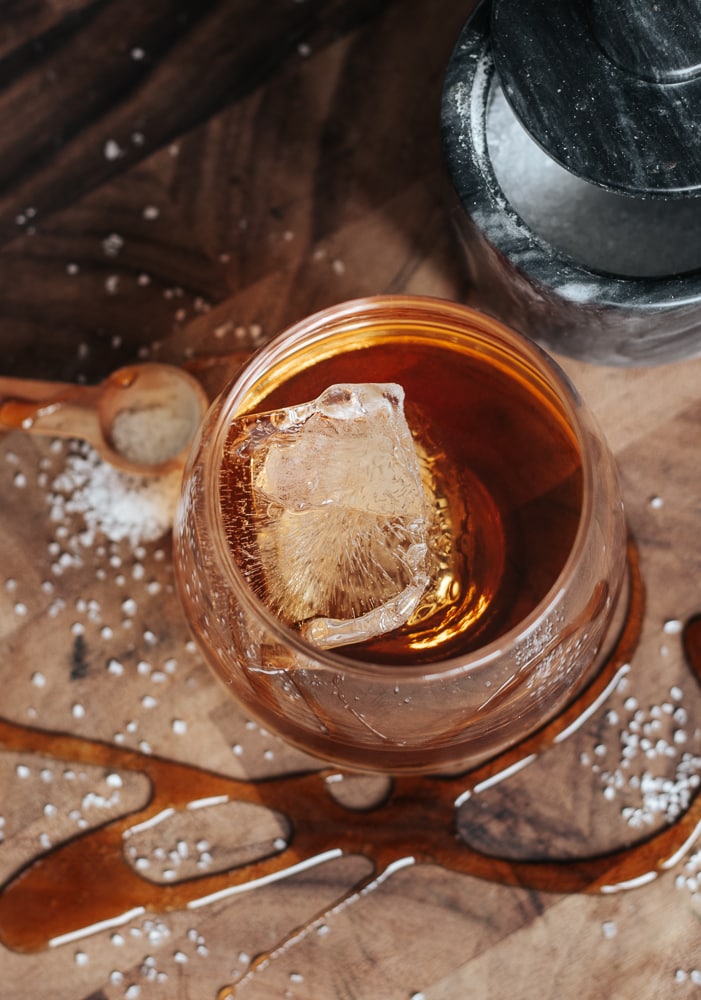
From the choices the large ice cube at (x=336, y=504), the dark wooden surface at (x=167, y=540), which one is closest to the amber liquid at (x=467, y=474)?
the large ice cube at (x=336, y=504)


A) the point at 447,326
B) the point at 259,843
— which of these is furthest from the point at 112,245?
the point at 259,843

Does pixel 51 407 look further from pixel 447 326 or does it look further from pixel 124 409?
pixel 447 326

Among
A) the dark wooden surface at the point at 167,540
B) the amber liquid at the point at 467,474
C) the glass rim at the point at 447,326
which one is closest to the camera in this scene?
the glass rim at the point at 447,326

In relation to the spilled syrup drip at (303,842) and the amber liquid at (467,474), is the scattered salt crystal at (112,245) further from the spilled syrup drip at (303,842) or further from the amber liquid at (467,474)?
the spilled syrup drip at (303,842)

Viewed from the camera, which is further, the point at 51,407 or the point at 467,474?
the point at 51,407

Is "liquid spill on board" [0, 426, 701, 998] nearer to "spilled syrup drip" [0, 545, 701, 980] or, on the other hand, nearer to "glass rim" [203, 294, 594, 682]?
"spilled syrup drip" [0, 545, 701, 980]

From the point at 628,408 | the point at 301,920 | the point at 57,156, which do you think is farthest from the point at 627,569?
the point at 57,156

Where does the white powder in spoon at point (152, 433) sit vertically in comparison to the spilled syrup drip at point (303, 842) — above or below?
above
